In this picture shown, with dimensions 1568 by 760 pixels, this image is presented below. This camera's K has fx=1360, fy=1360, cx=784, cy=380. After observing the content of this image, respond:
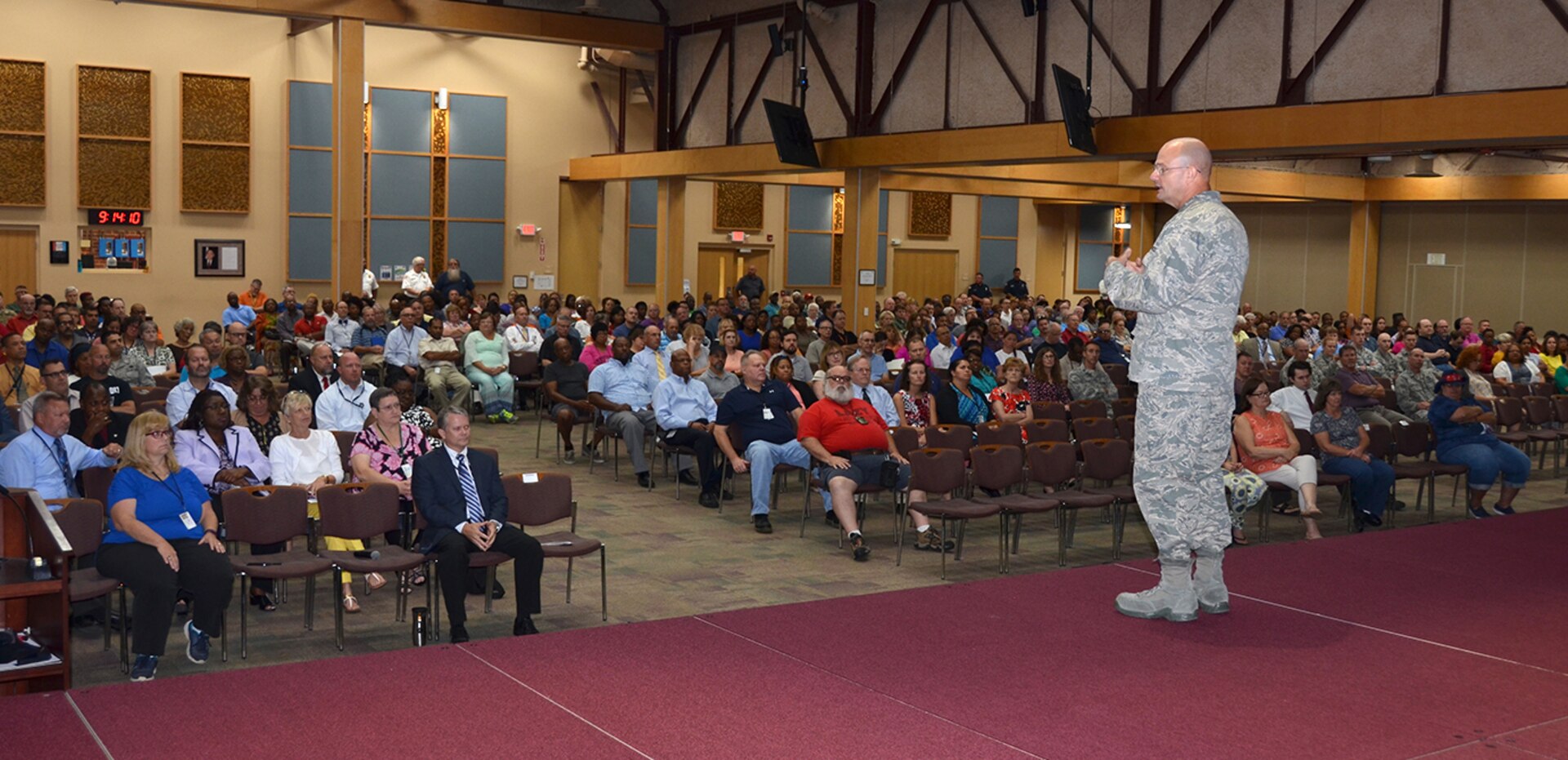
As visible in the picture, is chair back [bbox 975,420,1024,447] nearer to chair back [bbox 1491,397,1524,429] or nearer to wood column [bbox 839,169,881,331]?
chair back [bbox 1491,397,1524,429]

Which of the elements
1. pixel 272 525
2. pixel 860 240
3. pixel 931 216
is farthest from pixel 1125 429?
pixel 931 216

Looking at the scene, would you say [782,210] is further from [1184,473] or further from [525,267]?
Result: [1184,473]

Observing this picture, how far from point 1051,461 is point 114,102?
16063mm

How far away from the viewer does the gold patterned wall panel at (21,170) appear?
1850cm

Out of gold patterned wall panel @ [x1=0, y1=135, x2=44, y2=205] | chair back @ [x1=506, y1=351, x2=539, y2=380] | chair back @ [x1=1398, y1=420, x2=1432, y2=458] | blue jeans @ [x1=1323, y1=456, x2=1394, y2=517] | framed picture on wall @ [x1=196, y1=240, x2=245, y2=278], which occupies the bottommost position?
blue jeans @ [x1=1323, y1=456, x2=1394, y2=517]

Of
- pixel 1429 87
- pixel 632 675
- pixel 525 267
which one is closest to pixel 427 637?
pixel 632 675

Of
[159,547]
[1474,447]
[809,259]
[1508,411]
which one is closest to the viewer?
[159,547]

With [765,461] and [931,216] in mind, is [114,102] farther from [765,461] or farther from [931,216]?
[931,216]

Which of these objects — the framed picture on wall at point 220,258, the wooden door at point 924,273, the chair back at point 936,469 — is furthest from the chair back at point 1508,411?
the framed picture on wall at point 220,258

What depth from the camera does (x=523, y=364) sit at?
45.4 feet

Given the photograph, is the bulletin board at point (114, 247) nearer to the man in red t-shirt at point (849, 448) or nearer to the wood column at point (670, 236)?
the wood column at point (670, 236)

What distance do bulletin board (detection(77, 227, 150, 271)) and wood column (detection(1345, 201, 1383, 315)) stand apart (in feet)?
64.6

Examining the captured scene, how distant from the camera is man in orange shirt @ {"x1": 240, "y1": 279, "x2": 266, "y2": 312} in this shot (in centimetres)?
1834

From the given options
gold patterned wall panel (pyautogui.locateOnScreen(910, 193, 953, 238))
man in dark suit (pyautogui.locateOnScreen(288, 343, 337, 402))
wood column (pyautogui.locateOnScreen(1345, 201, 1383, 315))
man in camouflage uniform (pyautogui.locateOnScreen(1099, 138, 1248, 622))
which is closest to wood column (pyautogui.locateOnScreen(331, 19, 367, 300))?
man in dark suit (pyautogui.locateOnScreen(288, 343, 337, 402))
